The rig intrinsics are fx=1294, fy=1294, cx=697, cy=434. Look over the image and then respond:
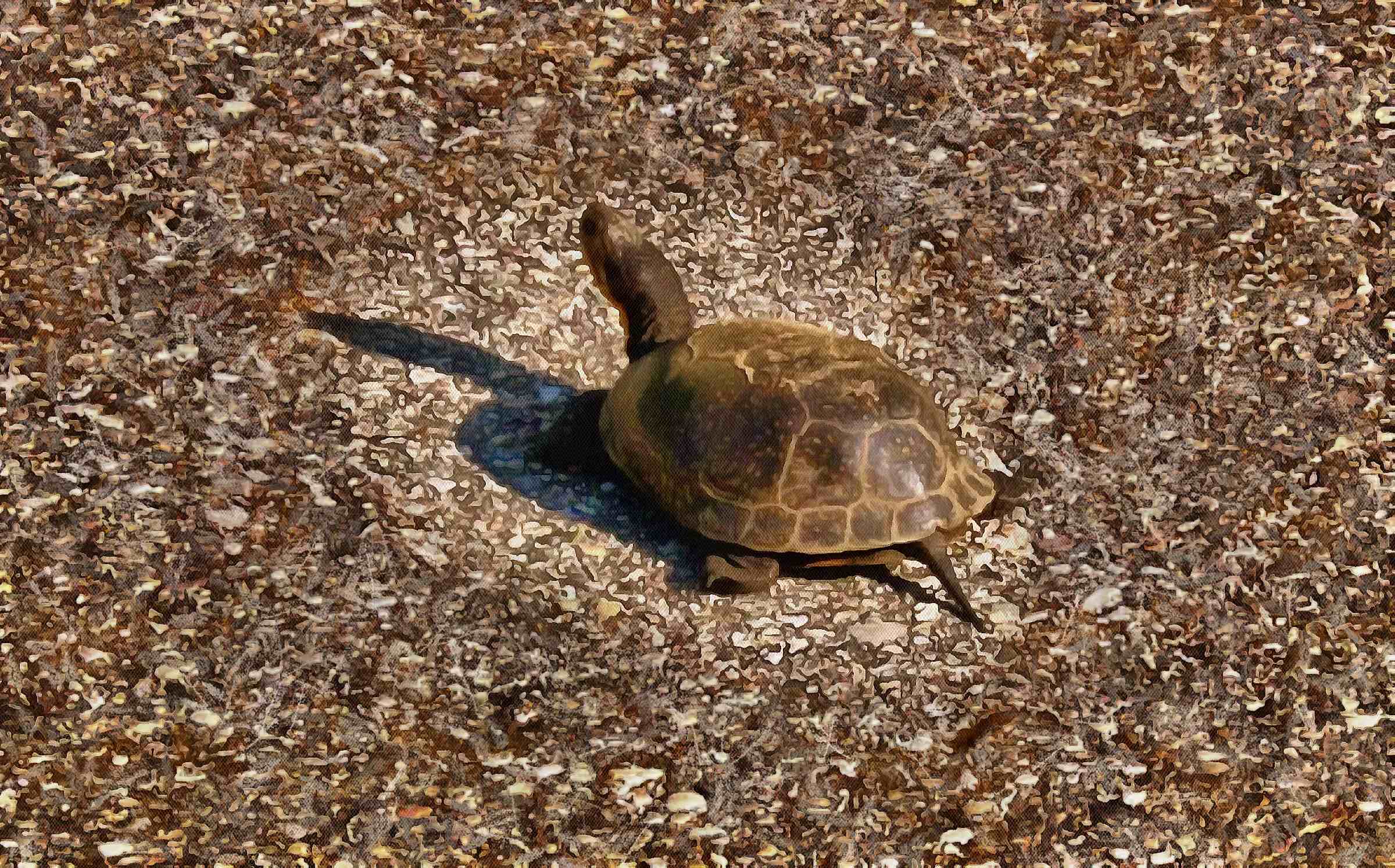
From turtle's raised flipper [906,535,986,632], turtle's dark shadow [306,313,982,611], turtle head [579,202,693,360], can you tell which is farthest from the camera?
turtle head [579,202,693,360]

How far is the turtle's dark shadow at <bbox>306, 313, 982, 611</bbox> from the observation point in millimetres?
4414

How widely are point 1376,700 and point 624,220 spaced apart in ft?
10.2

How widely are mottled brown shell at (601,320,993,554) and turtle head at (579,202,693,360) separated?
1.63 feet

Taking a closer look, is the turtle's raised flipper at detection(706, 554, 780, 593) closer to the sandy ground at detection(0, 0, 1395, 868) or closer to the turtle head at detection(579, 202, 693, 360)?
the sandy ground at detection(0, 0, 1395, 868)

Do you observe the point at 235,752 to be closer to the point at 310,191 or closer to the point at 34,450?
the point at 34,450

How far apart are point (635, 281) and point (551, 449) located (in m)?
0.70

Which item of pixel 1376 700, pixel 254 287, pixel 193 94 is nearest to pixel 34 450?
pixel 254 287

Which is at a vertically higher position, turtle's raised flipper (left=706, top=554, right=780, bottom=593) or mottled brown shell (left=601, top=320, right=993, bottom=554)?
mottled brown shell (left=601, top=320, right=993, bottom=554)

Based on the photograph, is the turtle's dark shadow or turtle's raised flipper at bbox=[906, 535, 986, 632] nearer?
turtle's raised flipper at bbox=[906, 535, 986, 632]

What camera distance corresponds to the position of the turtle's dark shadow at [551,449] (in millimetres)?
4414

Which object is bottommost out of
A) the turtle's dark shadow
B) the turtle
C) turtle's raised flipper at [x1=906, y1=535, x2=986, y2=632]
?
the turtle's dark shadow

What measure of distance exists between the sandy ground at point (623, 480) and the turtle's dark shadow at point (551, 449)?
18 millimetres

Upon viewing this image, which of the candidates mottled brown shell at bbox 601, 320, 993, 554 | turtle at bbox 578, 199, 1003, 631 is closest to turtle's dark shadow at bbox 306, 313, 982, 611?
turtle at bbox 578, 199, 1003, 631

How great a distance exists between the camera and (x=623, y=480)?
185 inches
